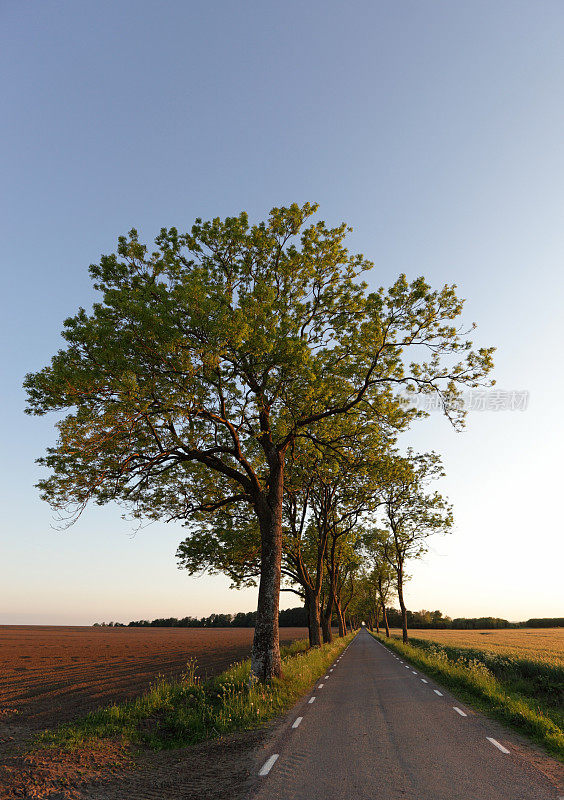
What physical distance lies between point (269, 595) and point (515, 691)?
32.8 ft

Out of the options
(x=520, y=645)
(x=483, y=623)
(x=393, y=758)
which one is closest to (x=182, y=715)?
(x=393, y=758)

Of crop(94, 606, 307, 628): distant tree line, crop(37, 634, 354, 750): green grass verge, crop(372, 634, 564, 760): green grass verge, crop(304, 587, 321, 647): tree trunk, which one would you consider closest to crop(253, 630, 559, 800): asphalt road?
crop(372, 634, 564, 760): green grass verge

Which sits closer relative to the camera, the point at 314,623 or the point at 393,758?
the point at 393,758

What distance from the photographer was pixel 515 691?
16.9m

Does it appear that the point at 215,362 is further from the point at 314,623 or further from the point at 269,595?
the point at 314,623

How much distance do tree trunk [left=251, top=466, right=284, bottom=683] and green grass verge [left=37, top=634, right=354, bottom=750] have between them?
56cm

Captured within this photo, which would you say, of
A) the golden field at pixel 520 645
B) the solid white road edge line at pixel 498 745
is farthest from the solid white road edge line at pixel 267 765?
the golden field at pixel 520 645

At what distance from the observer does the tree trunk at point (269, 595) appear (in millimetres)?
14696

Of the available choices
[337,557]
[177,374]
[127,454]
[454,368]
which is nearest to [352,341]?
[454,368]

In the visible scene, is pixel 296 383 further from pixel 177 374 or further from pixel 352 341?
pixel 177 374

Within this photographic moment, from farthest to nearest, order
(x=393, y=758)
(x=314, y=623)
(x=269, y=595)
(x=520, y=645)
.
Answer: (x=520, y=645) < (x=314, y=623) < (x=269, y=595) < (x=393, y=758)

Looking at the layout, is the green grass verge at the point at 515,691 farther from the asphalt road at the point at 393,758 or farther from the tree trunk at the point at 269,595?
the tree trunk at the point at 269,595

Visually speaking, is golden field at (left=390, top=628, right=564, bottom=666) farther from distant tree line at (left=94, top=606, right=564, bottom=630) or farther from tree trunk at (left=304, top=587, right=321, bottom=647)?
distant tree line at (left=94, top=606, right=564, bottom=630)

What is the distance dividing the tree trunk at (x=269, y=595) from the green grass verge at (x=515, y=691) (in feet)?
19.6
